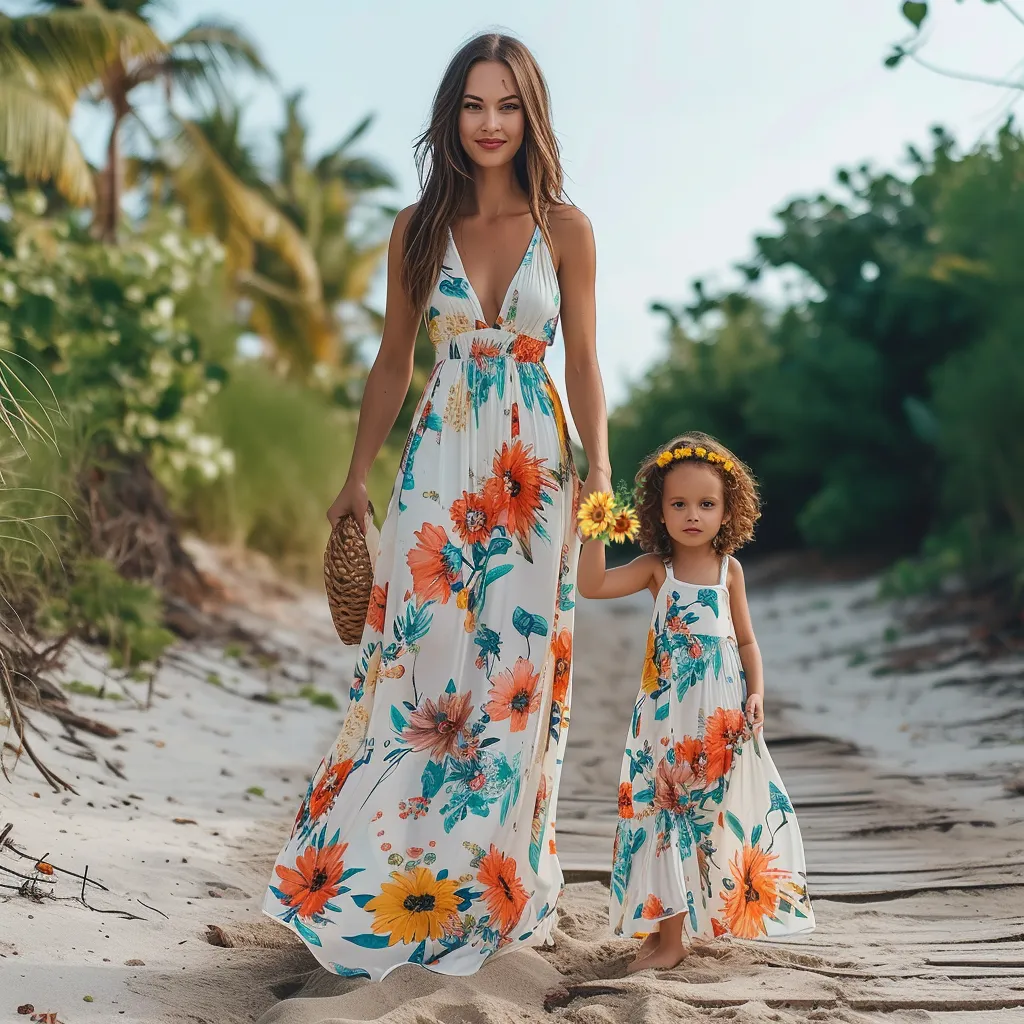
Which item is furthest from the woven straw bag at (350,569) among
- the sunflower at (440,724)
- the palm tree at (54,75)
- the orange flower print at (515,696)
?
the palm tree at (54,75)

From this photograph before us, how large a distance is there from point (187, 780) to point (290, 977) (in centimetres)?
201

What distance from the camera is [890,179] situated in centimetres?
1430

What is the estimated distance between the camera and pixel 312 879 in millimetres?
2885

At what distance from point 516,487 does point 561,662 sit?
1.44 ft

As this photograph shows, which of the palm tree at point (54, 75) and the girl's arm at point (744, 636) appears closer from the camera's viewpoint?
the girl's arm at point (744, 636)

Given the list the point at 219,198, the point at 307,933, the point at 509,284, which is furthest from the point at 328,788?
the point at 219,198

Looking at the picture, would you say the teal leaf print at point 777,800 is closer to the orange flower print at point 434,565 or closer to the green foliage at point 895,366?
the orange flower print at point 434,565

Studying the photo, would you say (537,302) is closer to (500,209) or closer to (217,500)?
(500,209)

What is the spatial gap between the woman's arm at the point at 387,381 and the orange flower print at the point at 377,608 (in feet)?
0.58

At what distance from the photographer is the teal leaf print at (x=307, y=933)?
2.80 metres

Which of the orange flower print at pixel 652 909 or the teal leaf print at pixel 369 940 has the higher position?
the orange flower print at pixel 652 909

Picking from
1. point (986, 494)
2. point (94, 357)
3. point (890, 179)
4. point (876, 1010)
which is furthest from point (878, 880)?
point (890, 179)

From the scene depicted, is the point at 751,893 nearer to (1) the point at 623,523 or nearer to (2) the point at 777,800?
(2) the point at 777,800

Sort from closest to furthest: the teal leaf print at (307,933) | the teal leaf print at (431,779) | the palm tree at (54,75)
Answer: the teal leaf print at (307,933) → the teal leaf print at (431,779) → the palm tree at (54,75)
